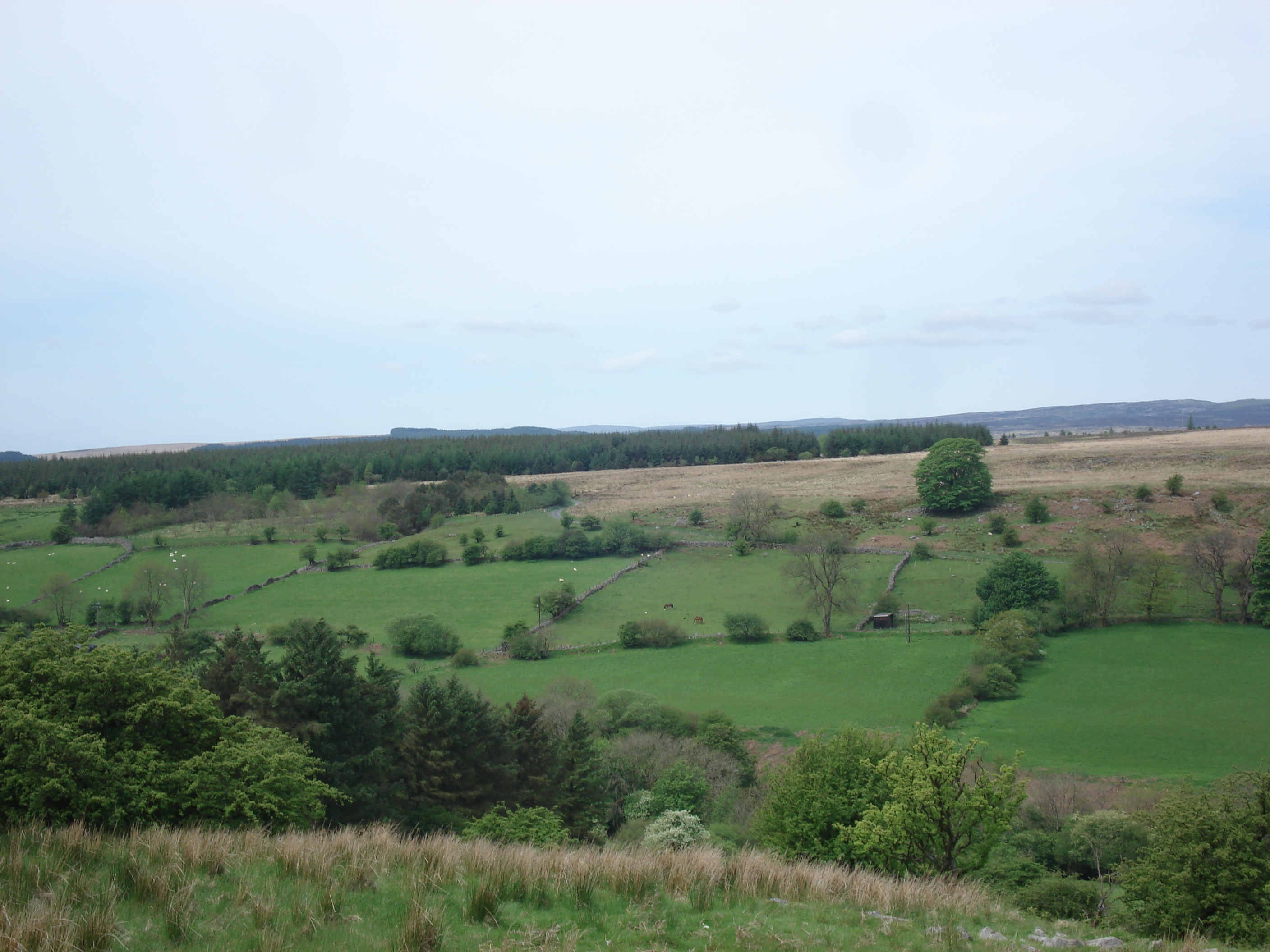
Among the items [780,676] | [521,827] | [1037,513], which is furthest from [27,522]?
[1037,513]

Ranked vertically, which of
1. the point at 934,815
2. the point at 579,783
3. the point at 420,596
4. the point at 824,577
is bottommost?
the point at 420,596

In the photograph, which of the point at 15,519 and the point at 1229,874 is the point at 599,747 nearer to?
the point at 1229,874

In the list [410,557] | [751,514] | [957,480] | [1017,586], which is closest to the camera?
[1017,586]

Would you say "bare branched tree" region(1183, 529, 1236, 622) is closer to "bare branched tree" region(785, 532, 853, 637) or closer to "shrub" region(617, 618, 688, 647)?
"bare branched tree" region(785, 532, 853, 637)

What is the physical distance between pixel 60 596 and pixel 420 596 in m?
30.2

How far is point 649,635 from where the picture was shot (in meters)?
57.6

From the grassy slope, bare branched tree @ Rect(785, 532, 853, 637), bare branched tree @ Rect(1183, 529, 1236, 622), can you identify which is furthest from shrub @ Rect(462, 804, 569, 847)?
bare branched tree @ Rect(1183, 529, 1236, 622)

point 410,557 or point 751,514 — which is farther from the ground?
point 751,514

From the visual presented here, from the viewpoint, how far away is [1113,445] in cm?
11375

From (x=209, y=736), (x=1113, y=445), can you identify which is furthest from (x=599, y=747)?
(x=1113, y=445)

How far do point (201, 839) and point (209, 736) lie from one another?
5.27m

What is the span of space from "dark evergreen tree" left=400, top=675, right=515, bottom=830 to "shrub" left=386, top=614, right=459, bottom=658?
29905mm

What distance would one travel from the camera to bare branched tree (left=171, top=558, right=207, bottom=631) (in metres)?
67.2

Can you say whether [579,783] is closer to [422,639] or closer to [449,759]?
[449,759]
